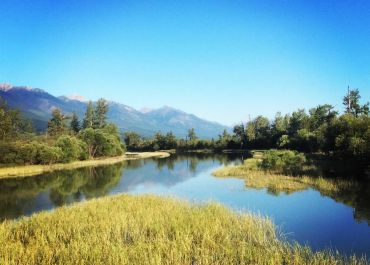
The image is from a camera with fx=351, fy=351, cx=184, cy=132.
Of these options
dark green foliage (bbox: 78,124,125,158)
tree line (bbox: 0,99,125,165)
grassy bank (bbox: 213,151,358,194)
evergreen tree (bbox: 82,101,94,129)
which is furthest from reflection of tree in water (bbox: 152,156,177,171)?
evergreen tree (bbox: 82,101,94,129)

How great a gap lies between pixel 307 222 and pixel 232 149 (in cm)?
13035

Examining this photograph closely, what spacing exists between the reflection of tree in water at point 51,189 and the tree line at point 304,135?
125ft

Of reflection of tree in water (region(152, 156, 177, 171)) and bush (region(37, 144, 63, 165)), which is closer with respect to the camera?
bush (region(37, 144, 63, 165))

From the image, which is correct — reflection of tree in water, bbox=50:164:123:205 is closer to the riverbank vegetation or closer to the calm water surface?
the calm water surface

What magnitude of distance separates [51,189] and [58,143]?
1598 inches

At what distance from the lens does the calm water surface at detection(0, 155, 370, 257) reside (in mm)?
26516

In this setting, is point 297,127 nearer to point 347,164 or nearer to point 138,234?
point 347,164

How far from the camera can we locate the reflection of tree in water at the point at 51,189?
42656mm

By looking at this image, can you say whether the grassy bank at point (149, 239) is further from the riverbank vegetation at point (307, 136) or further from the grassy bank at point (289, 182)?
the riverbank vegetation at point (307, 136)

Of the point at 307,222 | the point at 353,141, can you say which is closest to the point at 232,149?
the point at 353,141

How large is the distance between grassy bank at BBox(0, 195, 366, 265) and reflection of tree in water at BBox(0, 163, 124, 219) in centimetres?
1396

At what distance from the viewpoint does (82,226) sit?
24.8 metres

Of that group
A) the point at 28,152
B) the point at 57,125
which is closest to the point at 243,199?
the point at 28,152

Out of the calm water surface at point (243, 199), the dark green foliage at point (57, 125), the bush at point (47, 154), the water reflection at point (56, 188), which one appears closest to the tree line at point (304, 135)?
the calm water surface at point (243, 199)
